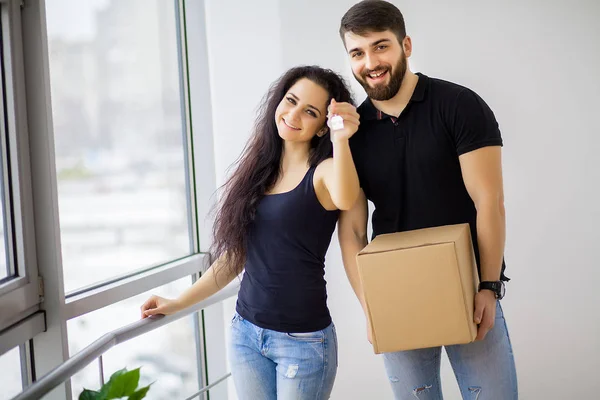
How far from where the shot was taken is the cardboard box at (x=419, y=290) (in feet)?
4.72

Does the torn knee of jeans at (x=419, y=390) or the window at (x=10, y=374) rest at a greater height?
the window at (x=10, y=374)

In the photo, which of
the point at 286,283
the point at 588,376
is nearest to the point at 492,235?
the point at 286,283

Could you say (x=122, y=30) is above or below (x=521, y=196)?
above

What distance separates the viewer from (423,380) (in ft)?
5.65

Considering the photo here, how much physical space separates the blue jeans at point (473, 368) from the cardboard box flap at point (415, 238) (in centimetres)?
26

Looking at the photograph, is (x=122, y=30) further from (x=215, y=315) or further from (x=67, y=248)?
(x=215, y=315)

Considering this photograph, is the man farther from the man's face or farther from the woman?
the woman

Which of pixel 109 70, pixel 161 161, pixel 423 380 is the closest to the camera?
pixel 423 380

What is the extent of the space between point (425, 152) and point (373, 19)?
1.13 feet

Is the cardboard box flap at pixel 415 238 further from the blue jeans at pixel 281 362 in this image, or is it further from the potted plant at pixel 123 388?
the potted plant at pixel 123 388

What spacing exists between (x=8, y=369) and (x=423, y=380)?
3.79 ft

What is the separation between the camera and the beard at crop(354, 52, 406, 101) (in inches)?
64.2

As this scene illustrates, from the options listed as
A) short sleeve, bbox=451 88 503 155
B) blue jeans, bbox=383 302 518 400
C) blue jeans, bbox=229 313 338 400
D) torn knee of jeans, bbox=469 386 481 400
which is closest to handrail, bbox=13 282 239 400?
blue jeans, bbox=229 313 338 400

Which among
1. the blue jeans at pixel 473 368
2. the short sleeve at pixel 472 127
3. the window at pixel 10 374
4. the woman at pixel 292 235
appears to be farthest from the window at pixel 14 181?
the short sleeve at pixel 472 127
